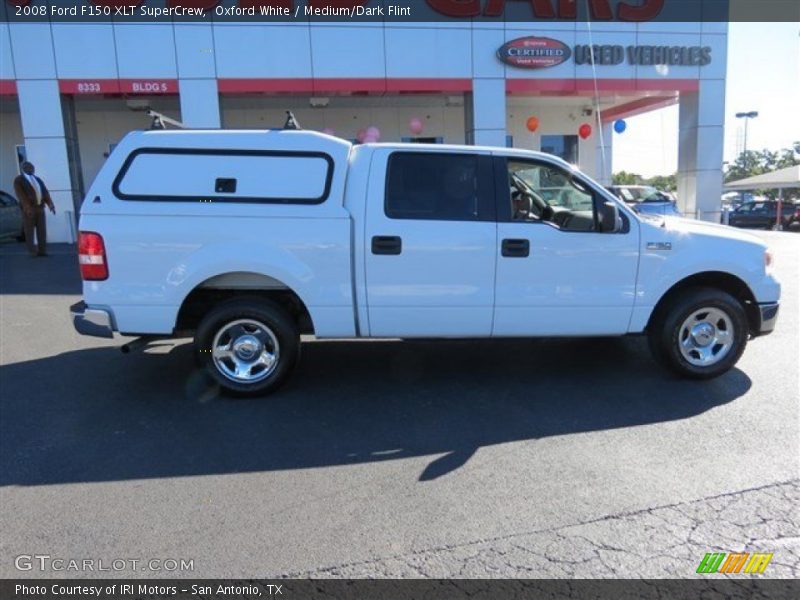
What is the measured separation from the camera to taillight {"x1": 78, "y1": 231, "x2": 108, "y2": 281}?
15.2 feet

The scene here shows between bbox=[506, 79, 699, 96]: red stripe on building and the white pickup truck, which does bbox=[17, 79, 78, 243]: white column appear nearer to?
bbox=[506, 79, 699, 96]: red stripe on building

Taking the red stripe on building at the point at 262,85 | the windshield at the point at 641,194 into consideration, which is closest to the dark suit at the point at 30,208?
the red stripe on building at the point at 262,85

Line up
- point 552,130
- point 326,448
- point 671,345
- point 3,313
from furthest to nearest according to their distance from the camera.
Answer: point 552,130, point 3,313, point 671,345, point 326,448

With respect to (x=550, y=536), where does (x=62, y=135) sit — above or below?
above

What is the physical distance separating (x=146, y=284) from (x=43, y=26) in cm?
1425

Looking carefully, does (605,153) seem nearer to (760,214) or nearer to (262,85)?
(760,214)

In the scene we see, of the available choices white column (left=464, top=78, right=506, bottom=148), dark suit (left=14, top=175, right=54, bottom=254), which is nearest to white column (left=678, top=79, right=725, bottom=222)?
white column (left=464, top=78, right=506, bottom=148)

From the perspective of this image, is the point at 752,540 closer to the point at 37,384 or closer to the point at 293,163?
the point at 293,163

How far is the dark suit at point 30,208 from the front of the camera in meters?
13.1

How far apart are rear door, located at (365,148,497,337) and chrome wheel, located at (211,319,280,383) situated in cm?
87

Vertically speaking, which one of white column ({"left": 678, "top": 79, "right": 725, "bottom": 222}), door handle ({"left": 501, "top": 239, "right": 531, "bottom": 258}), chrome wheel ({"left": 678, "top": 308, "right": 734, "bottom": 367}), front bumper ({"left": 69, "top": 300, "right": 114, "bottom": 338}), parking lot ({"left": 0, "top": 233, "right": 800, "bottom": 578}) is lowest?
parking lot ({"left": 0, "top": 233, "right": 800, "bottom": 578})

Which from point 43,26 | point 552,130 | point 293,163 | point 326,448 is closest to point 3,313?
point 293,163

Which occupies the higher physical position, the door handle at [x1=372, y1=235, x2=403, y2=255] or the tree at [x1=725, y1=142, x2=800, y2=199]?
the tree at [x1=725, y1=142, x2=800, y2=199]

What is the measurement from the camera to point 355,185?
484 centimetres
